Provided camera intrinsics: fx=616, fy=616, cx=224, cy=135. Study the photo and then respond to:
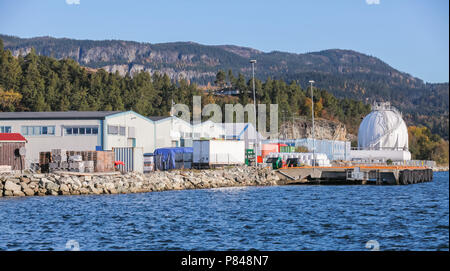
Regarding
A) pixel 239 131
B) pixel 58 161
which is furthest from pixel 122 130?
pixel 239 131

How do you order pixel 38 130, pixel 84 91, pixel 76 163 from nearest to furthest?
1. pixel 76 163
2. pixel 38 130
3. pixel 84 91

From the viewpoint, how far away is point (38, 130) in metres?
61.6

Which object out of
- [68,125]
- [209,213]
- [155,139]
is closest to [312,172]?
[155,139]

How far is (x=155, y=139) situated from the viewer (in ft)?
243

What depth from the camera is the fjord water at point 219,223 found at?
24.2 metres

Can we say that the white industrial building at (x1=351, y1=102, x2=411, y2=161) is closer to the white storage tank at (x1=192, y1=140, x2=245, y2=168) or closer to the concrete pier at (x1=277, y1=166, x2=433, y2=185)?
the concrete pier at (x1=277, y1=166, x2=433, y2=185)

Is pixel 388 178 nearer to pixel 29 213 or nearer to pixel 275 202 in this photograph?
pixel 275 202

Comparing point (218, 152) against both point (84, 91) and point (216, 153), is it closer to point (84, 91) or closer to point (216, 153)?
point (216, 153)

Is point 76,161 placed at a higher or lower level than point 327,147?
lower

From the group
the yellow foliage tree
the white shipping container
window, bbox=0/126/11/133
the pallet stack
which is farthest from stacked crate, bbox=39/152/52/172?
the yellow foliage tree

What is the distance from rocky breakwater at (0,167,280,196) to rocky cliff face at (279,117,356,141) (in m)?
88.9

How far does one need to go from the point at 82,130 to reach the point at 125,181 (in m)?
13.4

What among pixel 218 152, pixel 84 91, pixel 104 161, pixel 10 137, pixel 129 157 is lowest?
pixel 104 161
